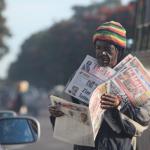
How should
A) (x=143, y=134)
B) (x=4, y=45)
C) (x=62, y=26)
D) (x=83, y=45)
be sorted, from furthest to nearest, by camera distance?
(x=62, y=26)
(x=83, y=45)
(x=4, y=45)
(x=143, y=134)

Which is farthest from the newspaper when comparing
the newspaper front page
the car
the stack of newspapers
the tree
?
the tree

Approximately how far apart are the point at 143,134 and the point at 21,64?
106 meters

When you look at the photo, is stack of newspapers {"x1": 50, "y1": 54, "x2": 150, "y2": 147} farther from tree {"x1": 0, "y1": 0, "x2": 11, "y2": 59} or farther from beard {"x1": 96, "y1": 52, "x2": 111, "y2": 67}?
tree {"x1": 0, "y1": 0, "x2": 11, "y2": 59}

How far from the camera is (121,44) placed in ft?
15.6

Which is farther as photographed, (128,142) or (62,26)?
(62,26)

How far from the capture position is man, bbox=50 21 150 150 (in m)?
4.54

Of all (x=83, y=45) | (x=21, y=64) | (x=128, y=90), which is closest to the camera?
(x=128, y=90)

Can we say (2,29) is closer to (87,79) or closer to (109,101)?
(87,79)

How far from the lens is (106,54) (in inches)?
185

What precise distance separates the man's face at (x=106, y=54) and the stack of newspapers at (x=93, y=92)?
0.13 ft

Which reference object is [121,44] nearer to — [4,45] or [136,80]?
[136,80]

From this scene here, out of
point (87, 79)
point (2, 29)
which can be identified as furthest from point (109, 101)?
point (2, 29)

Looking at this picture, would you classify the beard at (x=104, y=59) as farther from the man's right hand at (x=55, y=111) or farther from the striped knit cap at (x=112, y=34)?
the man's right hand at (x=55, y=111)

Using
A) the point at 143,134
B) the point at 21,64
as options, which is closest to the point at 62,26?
the point at 21,64
